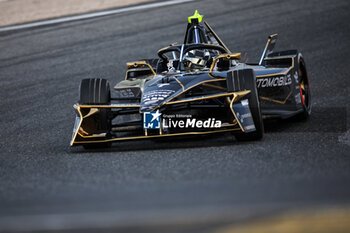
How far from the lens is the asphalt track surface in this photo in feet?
12.3

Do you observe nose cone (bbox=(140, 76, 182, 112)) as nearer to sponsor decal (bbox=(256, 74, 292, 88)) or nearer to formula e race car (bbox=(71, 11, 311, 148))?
formula e race car (bbox=(71, 11, 311, 148))

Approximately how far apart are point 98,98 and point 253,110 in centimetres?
176

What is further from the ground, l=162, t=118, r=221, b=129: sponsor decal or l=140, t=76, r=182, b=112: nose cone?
l=140, t=76, r=182, b=112: nose cone

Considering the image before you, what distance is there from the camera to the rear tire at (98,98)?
7.05m

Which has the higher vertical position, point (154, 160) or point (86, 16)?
point (86, 16)

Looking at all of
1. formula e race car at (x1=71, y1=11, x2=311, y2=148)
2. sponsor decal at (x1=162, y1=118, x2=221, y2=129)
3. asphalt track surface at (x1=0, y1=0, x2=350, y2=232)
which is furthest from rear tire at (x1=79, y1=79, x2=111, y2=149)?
sponsor decal at (x1=162, y1=118, x2=221, y2=129)

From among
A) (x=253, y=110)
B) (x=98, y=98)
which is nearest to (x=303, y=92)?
(x=253, y=110)

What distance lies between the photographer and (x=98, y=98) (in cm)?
717

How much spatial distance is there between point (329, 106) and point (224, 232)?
20.0 ft

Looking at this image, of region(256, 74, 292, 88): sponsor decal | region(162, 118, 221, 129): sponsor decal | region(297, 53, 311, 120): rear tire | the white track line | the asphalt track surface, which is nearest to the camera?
the asphalt track surface

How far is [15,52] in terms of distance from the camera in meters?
15.4

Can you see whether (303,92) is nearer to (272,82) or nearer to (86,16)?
(272,82)

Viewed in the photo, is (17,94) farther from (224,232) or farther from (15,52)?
(224,232)

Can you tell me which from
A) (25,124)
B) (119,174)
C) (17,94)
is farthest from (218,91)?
(17,94)
